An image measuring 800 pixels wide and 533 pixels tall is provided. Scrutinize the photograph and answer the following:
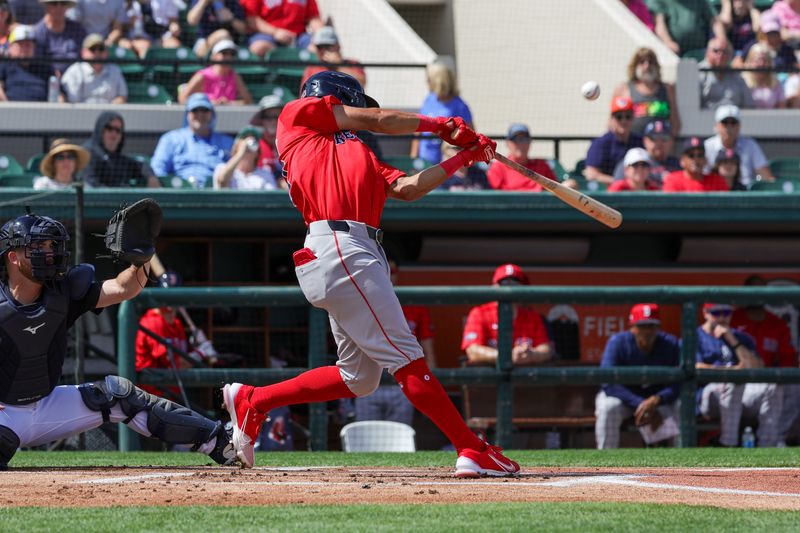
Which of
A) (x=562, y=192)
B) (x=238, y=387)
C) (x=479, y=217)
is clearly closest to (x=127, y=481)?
(x=238, y=387)

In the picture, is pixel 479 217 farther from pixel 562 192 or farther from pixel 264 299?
pixel 562 192

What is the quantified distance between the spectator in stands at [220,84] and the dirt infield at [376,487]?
18.7ft

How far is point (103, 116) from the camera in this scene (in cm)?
978

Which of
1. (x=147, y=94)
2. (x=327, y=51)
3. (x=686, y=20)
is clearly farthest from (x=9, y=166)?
(x=686, y=20)

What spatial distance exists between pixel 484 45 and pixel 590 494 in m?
9.13

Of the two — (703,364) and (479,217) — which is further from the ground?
(479,217)

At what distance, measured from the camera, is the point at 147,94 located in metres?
11.1

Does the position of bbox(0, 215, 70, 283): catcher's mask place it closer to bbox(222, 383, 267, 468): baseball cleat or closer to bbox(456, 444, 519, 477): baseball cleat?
bbox(222, 383, 267, 468): baseball cleat

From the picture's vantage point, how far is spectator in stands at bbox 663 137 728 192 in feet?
33.6

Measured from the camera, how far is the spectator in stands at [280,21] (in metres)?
12.3

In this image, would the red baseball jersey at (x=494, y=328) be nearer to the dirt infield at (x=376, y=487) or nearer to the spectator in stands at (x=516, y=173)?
the spectator in stands at (x=516, y=173)

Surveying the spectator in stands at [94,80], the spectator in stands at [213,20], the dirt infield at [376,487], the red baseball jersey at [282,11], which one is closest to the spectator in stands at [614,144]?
the red baseball jersey at [282,11]

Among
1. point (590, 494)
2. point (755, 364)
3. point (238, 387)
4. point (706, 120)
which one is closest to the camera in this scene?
point (590, 494)

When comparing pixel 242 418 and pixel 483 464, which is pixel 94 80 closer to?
pixel 242 418
